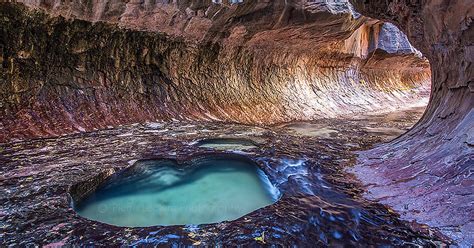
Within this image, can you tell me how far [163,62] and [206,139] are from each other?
11.7 ft

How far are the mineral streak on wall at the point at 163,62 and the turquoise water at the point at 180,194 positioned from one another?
305cm

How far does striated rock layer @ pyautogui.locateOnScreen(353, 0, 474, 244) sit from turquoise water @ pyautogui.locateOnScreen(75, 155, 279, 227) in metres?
1.30

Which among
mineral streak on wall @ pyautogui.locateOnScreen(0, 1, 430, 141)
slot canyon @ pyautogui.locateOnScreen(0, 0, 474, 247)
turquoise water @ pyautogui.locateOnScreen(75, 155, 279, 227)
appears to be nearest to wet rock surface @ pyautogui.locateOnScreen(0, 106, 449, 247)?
slot canyon @ pyautogui.locateOnScreen(0, 0, 474, 247)

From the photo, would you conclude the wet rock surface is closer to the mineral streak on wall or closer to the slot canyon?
the slot canyon

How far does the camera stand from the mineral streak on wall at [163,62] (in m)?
5.99

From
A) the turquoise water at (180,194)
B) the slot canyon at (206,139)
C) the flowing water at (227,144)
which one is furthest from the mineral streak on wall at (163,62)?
the turquoise water at (180,194)

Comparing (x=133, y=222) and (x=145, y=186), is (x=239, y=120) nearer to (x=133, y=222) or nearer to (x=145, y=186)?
(x=145, y=186)

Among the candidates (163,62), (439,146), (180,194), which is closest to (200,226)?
(180,194)

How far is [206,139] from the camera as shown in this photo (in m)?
5.55

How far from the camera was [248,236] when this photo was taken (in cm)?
234

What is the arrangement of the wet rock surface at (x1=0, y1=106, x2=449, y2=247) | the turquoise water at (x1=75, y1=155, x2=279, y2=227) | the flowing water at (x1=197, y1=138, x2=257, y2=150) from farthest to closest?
the flowing water at (x1=197, y1=138, x2=257, y2=150), the turquoise water at (x1=75, y1=155, x2=279, y2=227), the wet rock surface at (x1=0, y1=106, x2=449, y2=247)

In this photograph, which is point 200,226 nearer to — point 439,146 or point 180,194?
point 180,194

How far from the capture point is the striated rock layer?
8.53 feet

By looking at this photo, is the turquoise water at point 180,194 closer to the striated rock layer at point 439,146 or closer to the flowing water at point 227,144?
the flowing water at point 227,144
